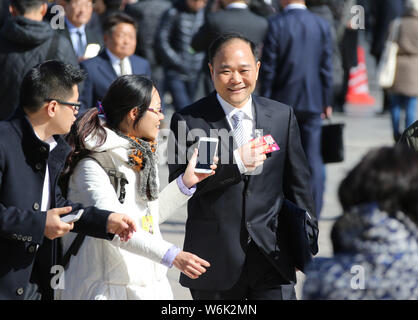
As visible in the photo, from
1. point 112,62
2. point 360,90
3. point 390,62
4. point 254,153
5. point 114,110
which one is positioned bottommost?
point 360,90

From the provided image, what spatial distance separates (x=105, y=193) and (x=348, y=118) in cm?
1071

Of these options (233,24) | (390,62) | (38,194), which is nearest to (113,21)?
(233,24)

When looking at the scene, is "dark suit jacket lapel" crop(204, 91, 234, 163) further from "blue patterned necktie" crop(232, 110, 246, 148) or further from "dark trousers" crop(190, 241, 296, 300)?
"dark trousers" crop(190, 241, 296, 300)

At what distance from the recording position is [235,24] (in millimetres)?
8180

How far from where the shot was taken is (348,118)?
46.6 ft

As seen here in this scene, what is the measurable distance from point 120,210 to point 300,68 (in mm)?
4016

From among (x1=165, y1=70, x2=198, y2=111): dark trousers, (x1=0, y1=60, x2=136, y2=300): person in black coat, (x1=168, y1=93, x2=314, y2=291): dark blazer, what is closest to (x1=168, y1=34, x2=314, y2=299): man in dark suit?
(x1=168, y1=93, x2=314, y2=291): dark blazer

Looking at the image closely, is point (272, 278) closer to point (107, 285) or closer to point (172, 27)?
point (107, 285)

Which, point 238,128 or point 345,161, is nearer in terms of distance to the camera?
point 238,128

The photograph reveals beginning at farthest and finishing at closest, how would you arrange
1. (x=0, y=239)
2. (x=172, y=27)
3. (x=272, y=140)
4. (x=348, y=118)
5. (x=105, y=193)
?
(x=348, y=118) < (x=172, y=27) < (x=272, y=140) < (x=105, y=193) < (x=0, y=239)

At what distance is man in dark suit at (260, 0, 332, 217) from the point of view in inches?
300

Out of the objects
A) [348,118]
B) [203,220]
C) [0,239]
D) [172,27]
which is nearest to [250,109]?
[203,220]

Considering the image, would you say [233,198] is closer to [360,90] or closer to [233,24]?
[233,24]

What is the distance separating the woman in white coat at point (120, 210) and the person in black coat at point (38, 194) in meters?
0.09
